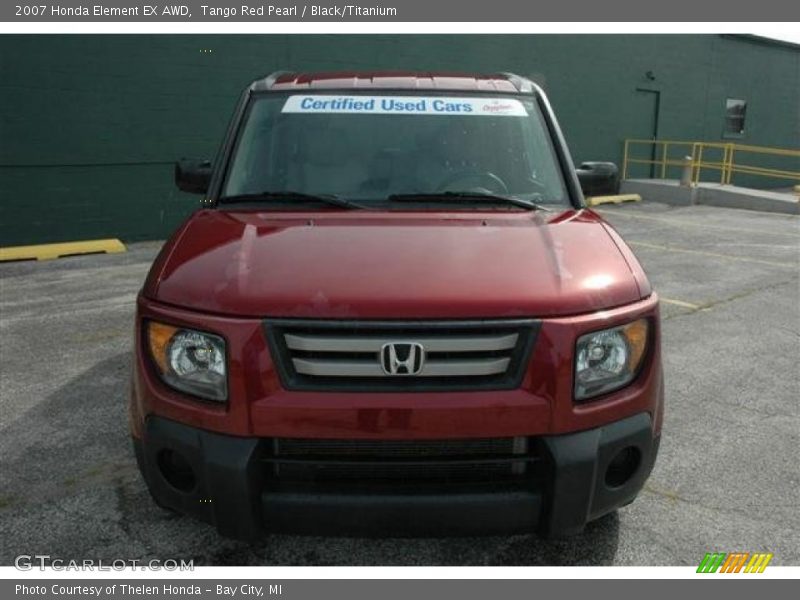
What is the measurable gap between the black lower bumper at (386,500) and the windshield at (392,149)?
1.36m

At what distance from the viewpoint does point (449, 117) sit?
351 cm

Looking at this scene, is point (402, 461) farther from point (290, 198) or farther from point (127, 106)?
point (127, 106)

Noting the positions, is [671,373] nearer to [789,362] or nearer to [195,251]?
[789,362]

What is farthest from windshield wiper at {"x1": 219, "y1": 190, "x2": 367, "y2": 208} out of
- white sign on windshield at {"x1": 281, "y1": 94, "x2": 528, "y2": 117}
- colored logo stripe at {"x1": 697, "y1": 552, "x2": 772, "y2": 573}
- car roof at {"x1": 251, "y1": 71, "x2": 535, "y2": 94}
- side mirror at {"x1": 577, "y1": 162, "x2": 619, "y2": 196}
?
colored logo stripe at {"x1": 697, "y1": 552, "x2": 772, "y2": 573}

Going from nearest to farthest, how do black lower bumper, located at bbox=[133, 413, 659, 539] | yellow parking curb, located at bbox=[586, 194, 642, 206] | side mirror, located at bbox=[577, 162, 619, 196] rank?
black lower bumper, located at bbox=[133, 413, 659, 539]
side mirror, located at bbox=[577, 162, 619, 196]
yellow parking curb, located at bbox=[586, 194, 642, 206]

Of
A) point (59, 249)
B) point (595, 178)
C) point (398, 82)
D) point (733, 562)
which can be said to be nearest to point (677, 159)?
point (59, 249)

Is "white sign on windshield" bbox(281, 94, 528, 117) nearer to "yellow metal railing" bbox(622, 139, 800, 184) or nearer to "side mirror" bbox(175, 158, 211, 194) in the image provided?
"side mirror" bbox(175, 158, 211, 194)

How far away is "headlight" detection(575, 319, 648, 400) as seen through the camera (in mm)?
2318

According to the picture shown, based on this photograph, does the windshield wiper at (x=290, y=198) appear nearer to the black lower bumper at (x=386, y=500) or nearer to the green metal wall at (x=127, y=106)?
the black lower bumper at (x=386, y=500)

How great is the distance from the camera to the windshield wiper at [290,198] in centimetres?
308

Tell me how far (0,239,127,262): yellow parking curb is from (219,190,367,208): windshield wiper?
772cm

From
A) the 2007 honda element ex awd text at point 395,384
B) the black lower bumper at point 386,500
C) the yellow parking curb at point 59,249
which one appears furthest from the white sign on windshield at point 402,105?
the yellow parking curb at point 59,249

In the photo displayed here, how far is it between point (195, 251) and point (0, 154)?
29.0 ft

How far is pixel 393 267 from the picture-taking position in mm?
2408
